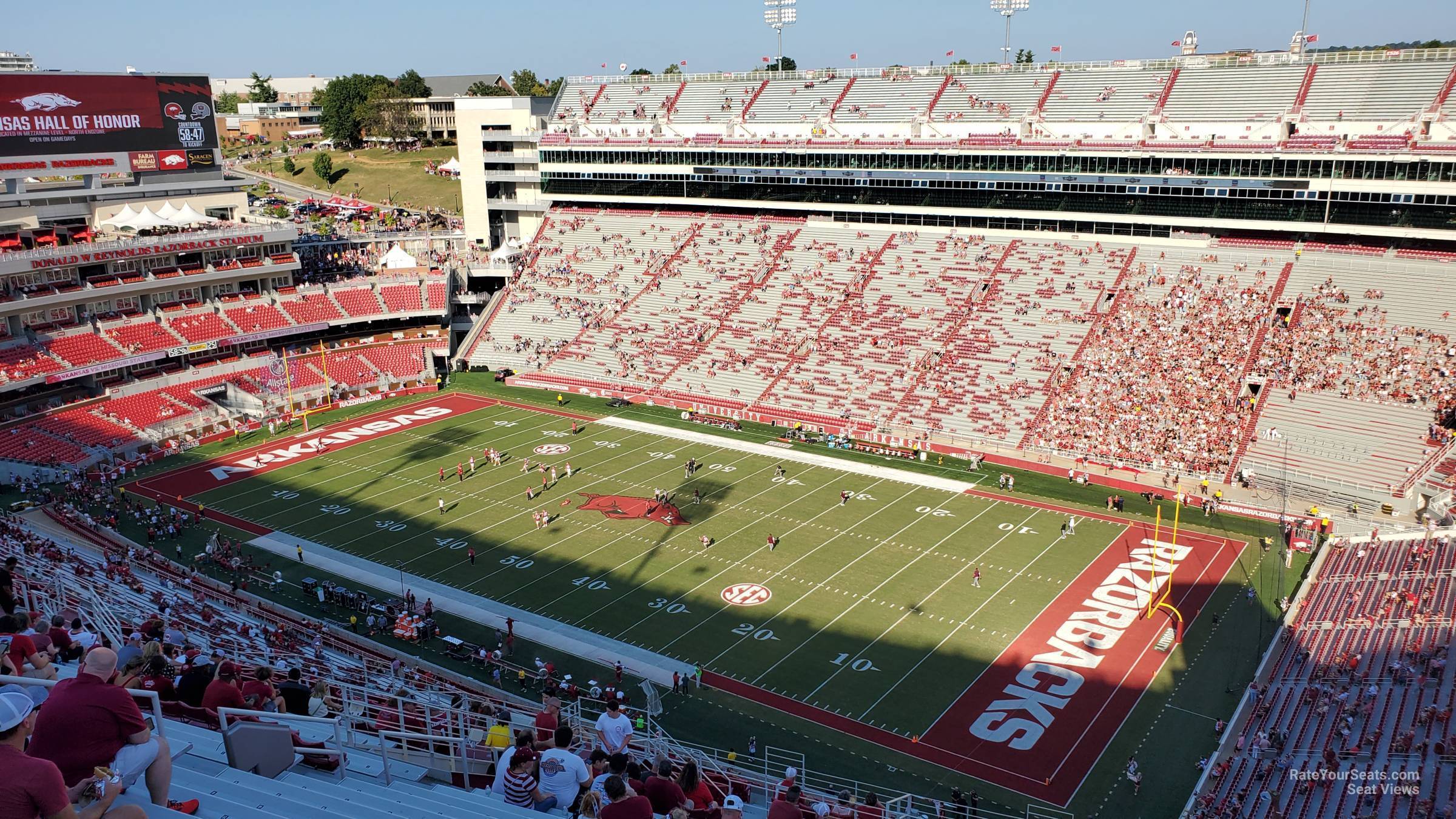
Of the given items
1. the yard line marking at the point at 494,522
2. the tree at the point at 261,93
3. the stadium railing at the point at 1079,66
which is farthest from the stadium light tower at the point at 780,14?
the tree at the point at 261,93

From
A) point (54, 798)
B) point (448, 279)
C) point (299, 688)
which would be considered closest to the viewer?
point (54, 798)

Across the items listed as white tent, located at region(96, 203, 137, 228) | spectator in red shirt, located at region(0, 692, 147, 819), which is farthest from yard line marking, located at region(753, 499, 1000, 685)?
white tent, located at region(96, 203, 137, 228)

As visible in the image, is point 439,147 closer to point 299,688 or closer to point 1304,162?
point 1304,162

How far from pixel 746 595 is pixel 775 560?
7.85 feet

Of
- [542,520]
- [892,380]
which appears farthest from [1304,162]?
[542,520]

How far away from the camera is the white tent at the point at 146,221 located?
159ft

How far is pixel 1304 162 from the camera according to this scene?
137 feet

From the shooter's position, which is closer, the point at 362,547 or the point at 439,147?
the point at 362,547

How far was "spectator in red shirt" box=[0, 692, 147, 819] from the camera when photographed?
4.94m

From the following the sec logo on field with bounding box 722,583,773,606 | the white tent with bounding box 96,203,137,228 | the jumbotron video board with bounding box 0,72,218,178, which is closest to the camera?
the sec logo on field with bounding box 722,583,773,606

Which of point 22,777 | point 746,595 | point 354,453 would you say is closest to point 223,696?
point 22,777

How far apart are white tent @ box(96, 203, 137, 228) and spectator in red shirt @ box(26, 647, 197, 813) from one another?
162ft

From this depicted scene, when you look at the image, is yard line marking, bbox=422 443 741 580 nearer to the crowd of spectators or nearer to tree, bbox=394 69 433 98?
the crowd of spectators

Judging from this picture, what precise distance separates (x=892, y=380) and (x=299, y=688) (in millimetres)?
35044
